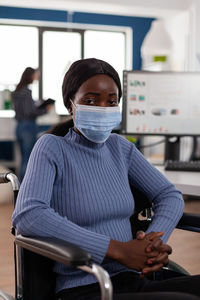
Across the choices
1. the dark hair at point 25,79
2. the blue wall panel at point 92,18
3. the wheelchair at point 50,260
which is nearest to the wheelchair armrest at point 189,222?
the wheelchair at point 50,260

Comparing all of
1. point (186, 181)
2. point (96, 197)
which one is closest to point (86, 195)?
point (96, 197)

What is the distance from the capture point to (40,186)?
1.14 m

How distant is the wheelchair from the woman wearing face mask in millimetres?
35

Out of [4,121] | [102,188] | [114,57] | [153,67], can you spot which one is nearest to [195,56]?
[153,67]

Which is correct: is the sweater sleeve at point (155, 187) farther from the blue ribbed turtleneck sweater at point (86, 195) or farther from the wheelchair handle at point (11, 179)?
the wheelchair handle at point (11, 179)

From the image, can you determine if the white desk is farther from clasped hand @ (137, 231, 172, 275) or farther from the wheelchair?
clasped hand @ (137, 231, 172, 275)

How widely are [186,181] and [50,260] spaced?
76 centimetres

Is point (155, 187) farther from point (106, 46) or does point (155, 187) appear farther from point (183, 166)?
point (106, 46)

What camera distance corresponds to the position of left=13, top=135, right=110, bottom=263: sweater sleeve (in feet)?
3.65

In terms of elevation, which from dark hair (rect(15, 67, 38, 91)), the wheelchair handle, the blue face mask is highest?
dark hair (rect(15, 67, 38, 91))

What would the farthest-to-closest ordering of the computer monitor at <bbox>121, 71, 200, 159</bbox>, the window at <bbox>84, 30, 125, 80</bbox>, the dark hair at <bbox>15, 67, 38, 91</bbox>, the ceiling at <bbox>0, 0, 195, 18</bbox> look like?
the window at <bbox>84, 30, 125, 80</bbox>, the ceiling at <bbox>0, 0, 195, 18</bbox>, the dark hair at <bbox>15, 67, 38, 91</bbox>, the computer monitor at <bbox>121, 71, 200, 159</bbox>

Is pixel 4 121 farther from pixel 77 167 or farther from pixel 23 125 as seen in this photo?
pixel 77 167

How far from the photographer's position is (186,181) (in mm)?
1793

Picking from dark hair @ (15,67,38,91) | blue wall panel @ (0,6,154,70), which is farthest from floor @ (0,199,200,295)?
blue wall panel @ (0,6,154,70)
